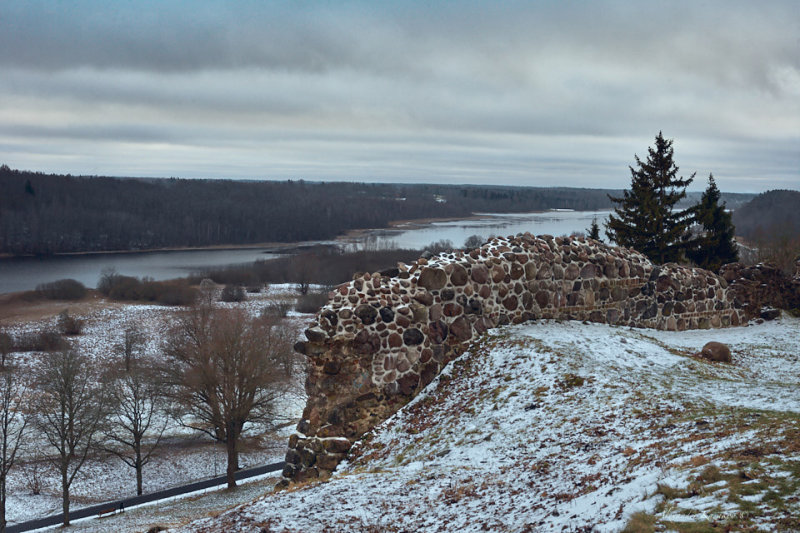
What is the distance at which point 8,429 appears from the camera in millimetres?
28500

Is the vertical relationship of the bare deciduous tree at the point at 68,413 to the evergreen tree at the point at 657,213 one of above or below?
below

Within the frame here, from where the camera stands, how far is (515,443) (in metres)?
6.26

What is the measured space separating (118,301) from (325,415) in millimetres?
56847

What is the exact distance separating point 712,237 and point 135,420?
2802cm

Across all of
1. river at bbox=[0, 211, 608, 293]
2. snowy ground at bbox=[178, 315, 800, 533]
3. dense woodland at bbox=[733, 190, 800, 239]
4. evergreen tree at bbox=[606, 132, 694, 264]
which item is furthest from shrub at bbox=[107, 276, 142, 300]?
dense woodland at bbox=[733, 190, 800, 239]

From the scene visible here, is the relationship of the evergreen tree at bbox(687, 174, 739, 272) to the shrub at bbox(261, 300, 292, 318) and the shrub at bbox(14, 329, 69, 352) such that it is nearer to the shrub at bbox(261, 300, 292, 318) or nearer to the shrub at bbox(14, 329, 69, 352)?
the shrub at bbox(261, 300, 292, 318)

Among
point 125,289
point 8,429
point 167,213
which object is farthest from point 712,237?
point 167,213

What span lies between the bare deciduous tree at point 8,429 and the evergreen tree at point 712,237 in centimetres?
2904

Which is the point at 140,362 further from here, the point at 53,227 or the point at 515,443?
the point at 53,227

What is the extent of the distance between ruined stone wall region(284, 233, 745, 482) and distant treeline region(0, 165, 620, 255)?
100264mm

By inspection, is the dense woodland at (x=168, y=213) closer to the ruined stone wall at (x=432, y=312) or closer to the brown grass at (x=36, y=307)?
the brown grass at (x=36, y=307)

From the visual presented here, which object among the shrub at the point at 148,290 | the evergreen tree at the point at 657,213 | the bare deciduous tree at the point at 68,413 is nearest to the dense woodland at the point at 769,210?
the evergreen tree at the point at 657,213

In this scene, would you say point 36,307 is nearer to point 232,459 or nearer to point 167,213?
point 232,459

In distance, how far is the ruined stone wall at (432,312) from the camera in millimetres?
8258
